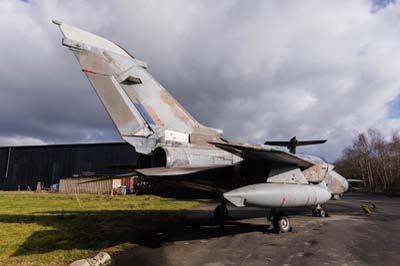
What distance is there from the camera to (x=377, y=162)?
54156 millimetres

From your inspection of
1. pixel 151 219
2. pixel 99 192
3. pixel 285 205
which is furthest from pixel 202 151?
pixel 99 192

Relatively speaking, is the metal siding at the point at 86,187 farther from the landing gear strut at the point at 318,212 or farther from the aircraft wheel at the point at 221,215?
the landing gear strut at the point at 318,212

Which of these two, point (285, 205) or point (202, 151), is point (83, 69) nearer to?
point (202, 151)

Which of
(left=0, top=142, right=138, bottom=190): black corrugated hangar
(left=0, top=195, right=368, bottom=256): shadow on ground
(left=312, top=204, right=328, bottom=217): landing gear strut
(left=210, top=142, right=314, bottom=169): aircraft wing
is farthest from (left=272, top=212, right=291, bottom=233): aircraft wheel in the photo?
(left=0, top=142, right=138, bottom=190): black corrugated hangar

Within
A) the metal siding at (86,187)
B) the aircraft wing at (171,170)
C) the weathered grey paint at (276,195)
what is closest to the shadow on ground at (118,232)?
the weathered grey paint at (276,195)

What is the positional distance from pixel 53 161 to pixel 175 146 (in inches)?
1772

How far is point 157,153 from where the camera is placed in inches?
312

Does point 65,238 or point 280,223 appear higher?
point 280,223

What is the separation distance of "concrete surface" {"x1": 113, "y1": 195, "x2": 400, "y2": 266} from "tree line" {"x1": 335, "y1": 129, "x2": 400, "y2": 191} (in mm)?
43855

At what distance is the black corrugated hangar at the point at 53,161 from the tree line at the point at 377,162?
3639 cm

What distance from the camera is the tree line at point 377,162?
50.2 m

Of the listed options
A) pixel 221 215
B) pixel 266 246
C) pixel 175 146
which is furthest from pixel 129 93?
pixel 221 215

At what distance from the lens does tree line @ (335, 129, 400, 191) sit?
50156 millimetres

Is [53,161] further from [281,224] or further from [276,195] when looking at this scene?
[276,195]
